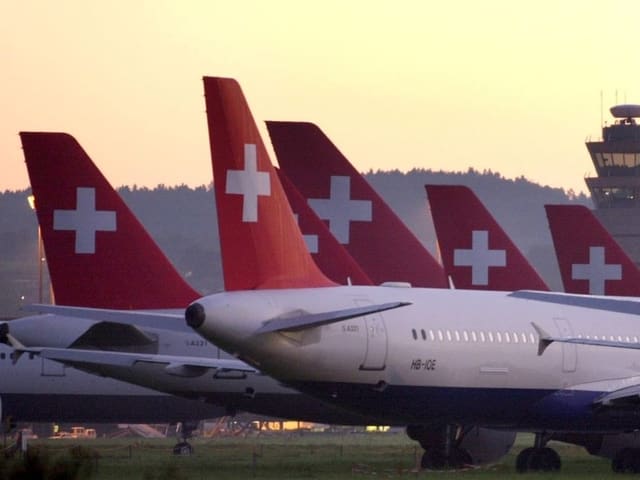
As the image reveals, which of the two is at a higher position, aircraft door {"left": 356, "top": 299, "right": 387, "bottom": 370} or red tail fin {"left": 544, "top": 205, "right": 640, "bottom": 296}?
red tail fin {"left": 544, "top": 205, "right": 640, "bottom": 296}

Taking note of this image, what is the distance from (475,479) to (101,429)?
169ft

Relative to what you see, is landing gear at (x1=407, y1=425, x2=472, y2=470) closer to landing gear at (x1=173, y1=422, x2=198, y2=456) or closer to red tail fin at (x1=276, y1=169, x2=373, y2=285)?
red tail fin at (x1=276, y1=169, x2=373, y2=285)

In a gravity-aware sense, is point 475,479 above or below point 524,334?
below

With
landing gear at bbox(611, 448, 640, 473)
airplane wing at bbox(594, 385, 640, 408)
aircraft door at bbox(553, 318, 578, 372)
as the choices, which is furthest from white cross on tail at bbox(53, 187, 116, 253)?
landing gear at bbox(611, 448, 640, 473)

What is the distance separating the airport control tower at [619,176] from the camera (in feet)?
350

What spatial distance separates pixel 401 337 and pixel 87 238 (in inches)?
441

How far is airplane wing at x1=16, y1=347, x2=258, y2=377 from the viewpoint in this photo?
137 feet

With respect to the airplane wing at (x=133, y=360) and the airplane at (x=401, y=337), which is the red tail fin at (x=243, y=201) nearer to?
the airplane at (x=401, y=337)

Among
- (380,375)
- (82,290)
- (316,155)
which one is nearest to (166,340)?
(82,290)

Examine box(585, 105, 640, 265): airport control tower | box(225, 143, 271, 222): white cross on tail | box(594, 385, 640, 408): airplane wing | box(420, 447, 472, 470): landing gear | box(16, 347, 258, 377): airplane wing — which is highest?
box(585, 105, 640, 265): airport control tower

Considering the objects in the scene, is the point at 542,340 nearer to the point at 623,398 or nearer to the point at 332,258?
the point at 623,398

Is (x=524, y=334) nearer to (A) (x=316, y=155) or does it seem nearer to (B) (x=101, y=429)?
(A) (x=316, y=155)

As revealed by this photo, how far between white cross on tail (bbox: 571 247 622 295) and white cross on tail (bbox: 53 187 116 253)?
15.8m

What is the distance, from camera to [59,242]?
1799 inches
